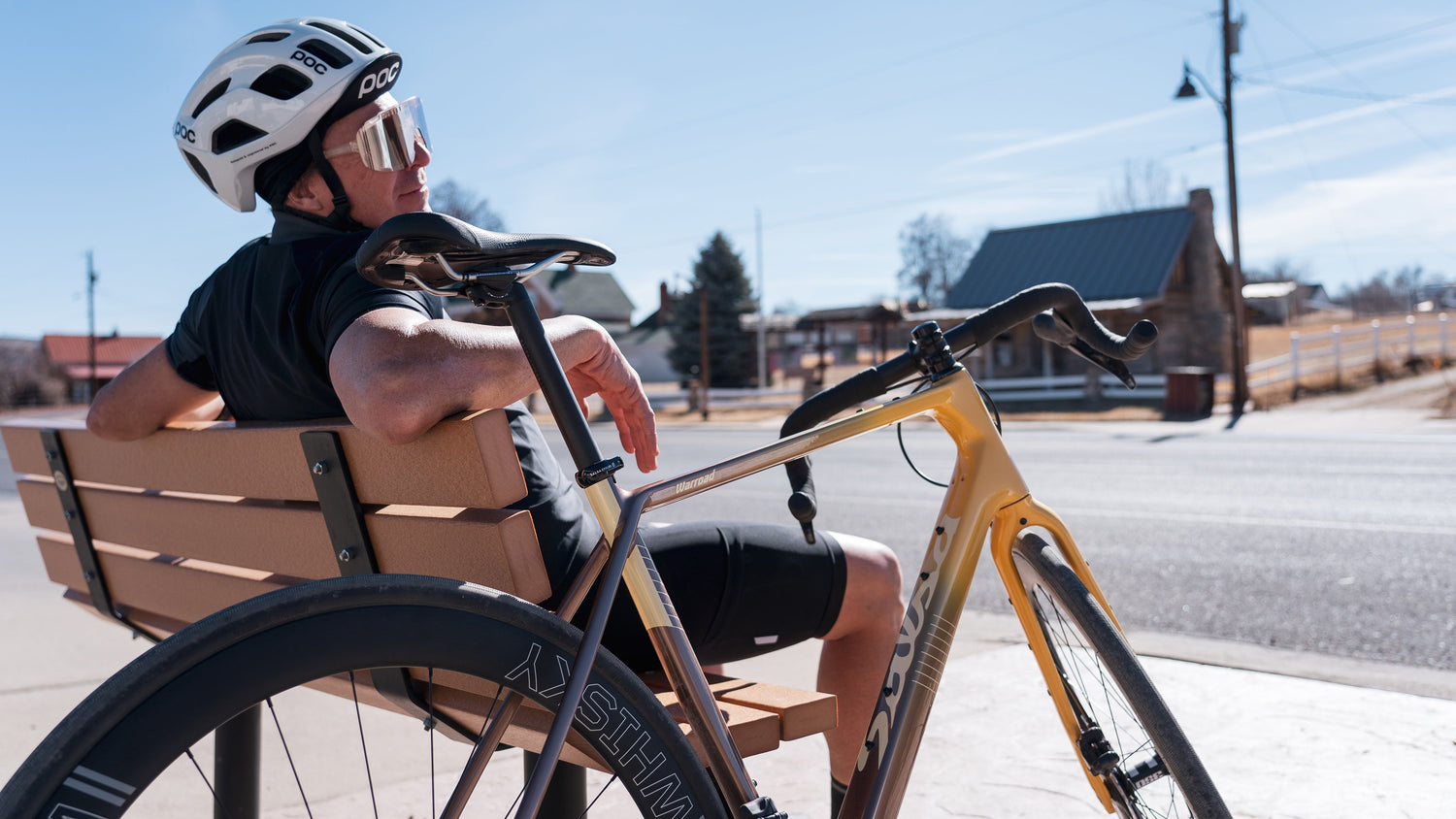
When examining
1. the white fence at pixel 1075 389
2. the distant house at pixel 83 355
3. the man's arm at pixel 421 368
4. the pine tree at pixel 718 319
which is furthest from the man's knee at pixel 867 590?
the distant house at pixel 83 355

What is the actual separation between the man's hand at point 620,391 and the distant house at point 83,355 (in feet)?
239

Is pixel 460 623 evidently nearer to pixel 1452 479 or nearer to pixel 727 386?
pixel 1452 479

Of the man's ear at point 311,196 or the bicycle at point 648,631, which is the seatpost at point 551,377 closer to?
the bicycle at point 648,631

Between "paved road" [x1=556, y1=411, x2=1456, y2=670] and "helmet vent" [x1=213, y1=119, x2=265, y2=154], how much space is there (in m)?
4.00

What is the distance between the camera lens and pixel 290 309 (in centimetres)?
177

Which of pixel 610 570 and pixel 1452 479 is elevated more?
pixel 610 570

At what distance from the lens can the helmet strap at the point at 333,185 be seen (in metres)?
1.92

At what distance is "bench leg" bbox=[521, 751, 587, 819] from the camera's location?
1.89 m

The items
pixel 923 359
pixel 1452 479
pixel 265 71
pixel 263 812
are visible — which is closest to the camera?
pixel 923 359

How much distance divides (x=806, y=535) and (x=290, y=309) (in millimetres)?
911

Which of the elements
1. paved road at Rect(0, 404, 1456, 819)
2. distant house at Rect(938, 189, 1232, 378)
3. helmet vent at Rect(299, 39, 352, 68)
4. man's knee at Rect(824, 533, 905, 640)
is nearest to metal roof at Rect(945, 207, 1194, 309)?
distant house at Rect(938, 189, 1232, 378)

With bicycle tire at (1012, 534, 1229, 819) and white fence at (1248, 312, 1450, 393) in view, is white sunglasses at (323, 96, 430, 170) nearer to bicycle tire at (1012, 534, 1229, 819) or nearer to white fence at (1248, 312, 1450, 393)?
bicycle tire at (1012, 534, 1229, 819)

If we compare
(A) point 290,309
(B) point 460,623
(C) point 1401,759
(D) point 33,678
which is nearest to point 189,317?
(A) point 290,309

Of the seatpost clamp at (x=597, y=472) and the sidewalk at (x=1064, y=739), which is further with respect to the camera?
the sidewalk at (x=1064, y=739)
